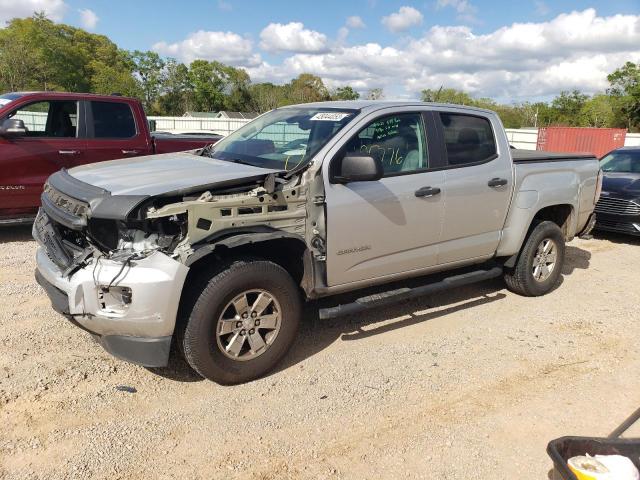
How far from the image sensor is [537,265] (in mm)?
5566

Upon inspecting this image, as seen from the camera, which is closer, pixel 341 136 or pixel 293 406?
pixel 293 406

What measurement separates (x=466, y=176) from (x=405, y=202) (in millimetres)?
802

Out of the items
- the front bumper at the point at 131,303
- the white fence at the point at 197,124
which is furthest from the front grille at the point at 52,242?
the white fence at the point at 197,124

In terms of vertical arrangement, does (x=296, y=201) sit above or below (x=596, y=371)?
above

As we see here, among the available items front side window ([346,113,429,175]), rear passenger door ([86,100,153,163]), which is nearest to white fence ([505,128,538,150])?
rear passenger door ([86,100,153,163])

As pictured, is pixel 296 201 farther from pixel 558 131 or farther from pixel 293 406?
pixel 558 131

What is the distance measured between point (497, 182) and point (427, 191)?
94 cm

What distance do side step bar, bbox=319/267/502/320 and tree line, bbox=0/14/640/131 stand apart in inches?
2025

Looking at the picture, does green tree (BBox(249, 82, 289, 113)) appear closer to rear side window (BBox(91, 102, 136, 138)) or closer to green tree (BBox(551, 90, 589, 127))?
green tree (BBox(551, 90, 589, 127))

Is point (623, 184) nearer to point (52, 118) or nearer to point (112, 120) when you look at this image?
point (112, 120)

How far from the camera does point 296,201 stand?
12.0 feet

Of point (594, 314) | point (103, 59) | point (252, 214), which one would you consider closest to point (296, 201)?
point (252, 214)

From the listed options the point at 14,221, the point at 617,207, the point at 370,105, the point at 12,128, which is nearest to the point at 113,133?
the point at 12,128

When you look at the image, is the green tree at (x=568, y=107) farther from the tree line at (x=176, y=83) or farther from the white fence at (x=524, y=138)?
the white fence at (x=524, y=138)
